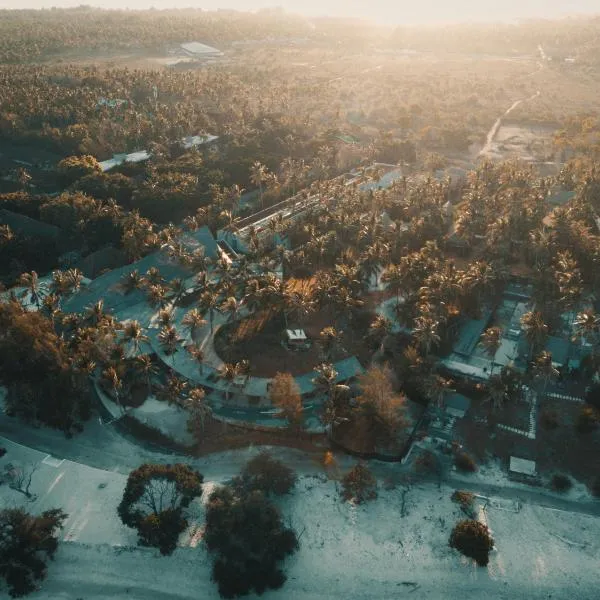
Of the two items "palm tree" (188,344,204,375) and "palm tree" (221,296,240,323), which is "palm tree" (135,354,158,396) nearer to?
"palm tree" (188,344,204,375)

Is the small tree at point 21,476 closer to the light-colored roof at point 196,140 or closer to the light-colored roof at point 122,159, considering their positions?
the light-colored roof at point 122,159

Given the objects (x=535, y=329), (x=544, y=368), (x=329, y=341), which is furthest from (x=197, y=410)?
(x=535, y=329)

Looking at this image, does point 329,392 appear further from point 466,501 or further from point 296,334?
point 466,501

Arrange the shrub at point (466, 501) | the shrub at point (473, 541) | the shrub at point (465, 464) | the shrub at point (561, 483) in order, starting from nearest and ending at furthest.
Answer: the shrub at point (473, 541) < the shrub at point (466, 501) < the shrub at point (561, 483) < the shrub at point (465, 464)

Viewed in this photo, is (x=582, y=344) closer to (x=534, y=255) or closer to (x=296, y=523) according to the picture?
(x=534, y=255)

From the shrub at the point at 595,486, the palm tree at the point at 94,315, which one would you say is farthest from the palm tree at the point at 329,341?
the shrub at the point at 595,486

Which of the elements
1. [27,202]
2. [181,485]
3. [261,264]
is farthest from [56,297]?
[27,202]
